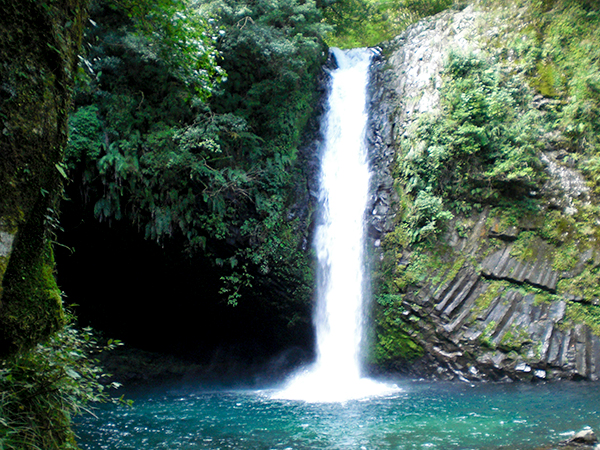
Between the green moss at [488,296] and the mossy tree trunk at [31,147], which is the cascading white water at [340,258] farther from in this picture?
the mossy tree trunk at [31,147]

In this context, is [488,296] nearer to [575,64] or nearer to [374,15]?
[575,64]

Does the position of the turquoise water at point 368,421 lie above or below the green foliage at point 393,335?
below

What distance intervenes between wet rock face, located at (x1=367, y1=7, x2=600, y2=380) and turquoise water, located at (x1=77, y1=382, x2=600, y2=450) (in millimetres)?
559

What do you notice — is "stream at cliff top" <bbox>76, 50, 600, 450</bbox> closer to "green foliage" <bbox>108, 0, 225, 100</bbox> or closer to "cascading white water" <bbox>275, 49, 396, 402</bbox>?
"cascading white water" <bbox>275, 49, 396, 402</bbox>

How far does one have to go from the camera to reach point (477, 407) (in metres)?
6.75

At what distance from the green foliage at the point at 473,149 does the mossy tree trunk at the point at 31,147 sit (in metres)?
8.18

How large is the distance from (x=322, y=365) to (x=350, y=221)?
3.78m

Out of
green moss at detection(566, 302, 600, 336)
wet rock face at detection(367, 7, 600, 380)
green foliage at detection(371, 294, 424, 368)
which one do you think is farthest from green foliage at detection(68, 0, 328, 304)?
green moss at detection(566, 302, 600, 336)

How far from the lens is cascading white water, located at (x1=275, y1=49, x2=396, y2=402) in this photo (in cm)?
1016

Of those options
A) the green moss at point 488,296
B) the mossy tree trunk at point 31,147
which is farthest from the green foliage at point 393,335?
the mossy tree trunk at point 31,147

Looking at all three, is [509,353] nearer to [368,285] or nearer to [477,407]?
[477,407]

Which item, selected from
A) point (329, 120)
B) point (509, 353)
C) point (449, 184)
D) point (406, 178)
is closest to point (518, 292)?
point (509, 353)

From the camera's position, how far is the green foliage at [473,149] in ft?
31.2

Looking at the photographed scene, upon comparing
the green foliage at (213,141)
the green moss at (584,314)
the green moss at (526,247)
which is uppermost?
the green foliage at (213,141)
